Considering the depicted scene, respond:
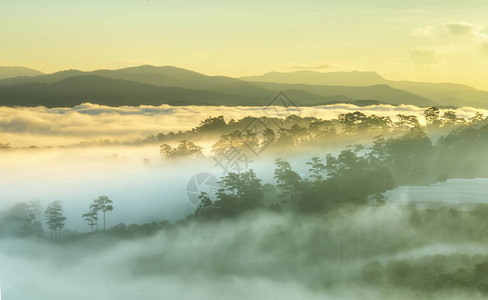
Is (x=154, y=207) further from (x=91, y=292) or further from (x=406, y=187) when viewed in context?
(x=406, y=187)

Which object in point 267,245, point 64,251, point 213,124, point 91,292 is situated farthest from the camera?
point 213,124

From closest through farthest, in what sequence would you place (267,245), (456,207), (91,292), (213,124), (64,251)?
(456,207), (267,245), (91,292), (64,251), (213,124)

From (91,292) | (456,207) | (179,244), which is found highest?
(456,207)

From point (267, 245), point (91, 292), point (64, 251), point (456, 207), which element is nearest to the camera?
point (456, 207)

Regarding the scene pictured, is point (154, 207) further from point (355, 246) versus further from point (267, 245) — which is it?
point (355, 246)

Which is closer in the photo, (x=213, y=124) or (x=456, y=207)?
(x=456, y=207)

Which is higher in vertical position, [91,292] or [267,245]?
[267,245]

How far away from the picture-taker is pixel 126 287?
141375 mm

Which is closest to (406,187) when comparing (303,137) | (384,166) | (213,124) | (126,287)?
(384,166)

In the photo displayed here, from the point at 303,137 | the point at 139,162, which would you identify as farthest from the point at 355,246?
the point at 139,162

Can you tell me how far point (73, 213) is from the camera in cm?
17188

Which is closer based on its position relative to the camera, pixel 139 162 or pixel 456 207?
pixel 456 207

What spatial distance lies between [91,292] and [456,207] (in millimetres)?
65666

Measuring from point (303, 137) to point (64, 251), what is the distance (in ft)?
176
